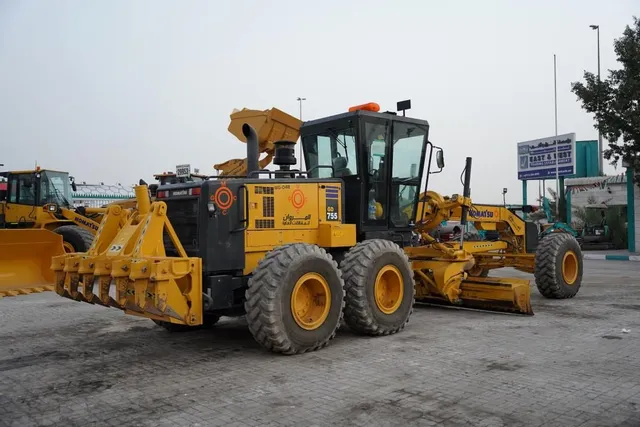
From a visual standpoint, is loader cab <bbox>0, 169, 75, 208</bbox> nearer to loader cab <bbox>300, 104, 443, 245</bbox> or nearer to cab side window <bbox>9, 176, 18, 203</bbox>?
cab side window <bbox>9, 176, 18, 203</bbox>

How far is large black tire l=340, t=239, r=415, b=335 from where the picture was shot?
6.64m

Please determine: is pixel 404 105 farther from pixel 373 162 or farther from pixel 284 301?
pixel 284 301

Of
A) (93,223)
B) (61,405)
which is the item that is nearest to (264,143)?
(61,405)

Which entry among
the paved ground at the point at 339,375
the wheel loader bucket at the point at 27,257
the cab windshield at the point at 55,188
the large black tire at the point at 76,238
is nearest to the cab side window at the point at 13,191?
the cab windshield at the point at 55,188

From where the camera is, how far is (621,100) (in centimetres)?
1930

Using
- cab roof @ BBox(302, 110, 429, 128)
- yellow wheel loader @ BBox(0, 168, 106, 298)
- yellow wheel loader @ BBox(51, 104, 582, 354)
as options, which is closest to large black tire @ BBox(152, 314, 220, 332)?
yellow wheel loader @ BBox(51, 104, 582, 354)

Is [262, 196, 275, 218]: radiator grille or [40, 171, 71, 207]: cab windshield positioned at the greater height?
[40, 171, 71, 207]: cab windshield

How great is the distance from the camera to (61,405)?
446 cm

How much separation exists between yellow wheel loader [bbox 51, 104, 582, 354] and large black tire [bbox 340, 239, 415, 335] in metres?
0.02

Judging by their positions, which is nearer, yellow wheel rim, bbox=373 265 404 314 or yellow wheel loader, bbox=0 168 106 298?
yellow wheel rim, bbox=373 265 404 314

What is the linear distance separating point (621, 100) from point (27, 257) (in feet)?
63.0

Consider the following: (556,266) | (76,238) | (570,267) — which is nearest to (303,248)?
(556,266)

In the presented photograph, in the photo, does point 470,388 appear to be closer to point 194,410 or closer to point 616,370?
point 616,370

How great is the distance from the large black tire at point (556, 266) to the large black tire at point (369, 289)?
147 inches
